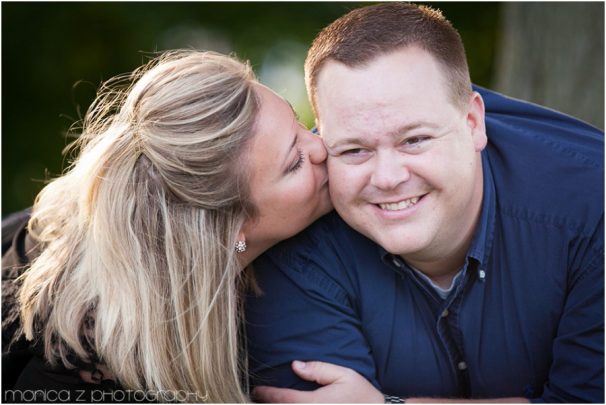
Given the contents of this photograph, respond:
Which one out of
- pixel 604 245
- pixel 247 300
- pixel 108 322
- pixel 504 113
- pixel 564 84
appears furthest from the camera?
pixel 564 84

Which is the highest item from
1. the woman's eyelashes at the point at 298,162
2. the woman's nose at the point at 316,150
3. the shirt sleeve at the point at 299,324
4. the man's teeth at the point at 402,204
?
the woman's nose at the point at 316,150

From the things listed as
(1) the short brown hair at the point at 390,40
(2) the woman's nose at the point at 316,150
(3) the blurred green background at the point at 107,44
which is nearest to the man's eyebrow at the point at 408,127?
A: (1) the short brown hair at the point at 390,40

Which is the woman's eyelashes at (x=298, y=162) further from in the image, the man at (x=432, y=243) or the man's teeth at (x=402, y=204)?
the man's teeth at (x=402, y=204)

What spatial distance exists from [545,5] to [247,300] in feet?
11.8

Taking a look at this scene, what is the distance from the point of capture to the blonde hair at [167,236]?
2.97 m

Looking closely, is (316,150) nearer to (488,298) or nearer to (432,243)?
(432,243)

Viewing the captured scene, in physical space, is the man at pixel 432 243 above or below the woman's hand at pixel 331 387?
above

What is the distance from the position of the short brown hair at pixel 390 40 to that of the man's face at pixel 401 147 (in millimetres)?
39

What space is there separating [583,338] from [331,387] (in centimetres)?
97

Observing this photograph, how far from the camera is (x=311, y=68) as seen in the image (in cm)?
310

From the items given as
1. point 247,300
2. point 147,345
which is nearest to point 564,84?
point 247,300

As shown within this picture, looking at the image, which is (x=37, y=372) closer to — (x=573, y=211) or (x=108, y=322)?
(x=108, y=322)

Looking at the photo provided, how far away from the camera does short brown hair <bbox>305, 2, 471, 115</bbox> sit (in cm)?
287

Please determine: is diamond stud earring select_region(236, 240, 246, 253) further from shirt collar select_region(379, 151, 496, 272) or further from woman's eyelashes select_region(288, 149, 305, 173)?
shirt collar select_region(379, 151, 496, 272)
